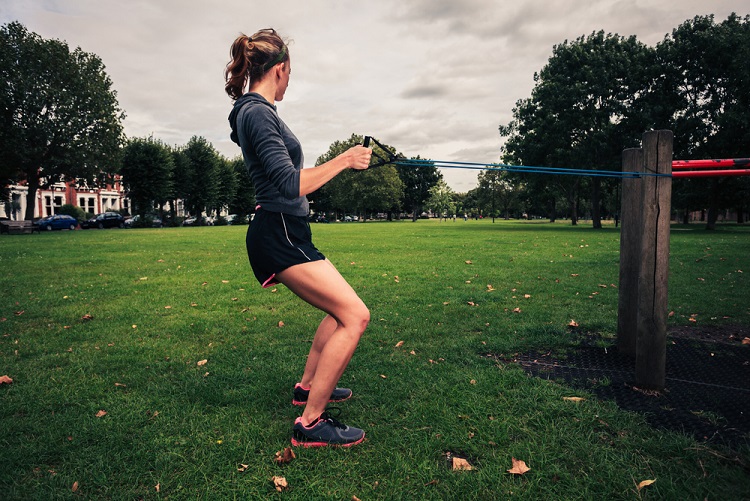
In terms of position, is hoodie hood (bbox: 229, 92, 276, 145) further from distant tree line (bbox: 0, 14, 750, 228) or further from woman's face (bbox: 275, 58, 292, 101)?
distant tree line (bbox: 0, 14, 750, 228)

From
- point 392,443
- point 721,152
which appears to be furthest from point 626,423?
point 721,152

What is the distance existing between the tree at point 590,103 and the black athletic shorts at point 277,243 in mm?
34354

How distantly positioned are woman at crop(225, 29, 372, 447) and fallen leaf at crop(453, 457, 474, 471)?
654 millimetres

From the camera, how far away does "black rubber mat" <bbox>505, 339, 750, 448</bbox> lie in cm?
311

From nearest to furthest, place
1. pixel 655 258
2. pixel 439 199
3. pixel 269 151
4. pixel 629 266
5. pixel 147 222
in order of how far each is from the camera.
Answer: pixel 269 151
pixel 655 258
pixel 629 266
pixel 147 222
pixel 439 199

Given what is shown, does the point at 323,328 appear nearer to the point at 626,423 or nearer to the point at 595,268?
the point at 626,423

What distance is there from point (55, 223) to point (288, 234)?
1921 inches

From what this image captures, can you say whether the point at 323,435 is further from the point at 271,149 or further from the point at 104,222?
the point at 104,222

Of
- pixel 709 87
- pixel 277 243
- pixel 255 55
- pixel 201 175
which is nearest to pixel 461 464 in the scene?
pixel 277 243

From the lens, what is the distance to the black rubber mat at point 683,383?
3.11m

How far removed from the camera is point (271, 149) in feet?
8.53

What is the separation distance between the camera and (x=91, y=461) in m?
2.77

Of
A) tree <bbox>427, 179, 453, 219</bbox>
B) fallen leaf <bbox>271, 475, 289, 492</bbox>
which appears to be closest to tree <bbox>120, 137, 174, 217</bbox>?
fallen leaf <bbox>271, 475, 289, 492</bbox>

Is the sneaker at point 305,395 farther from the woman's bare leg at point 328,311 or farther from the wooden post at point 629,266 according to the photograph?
the wooden post at point 629,266
